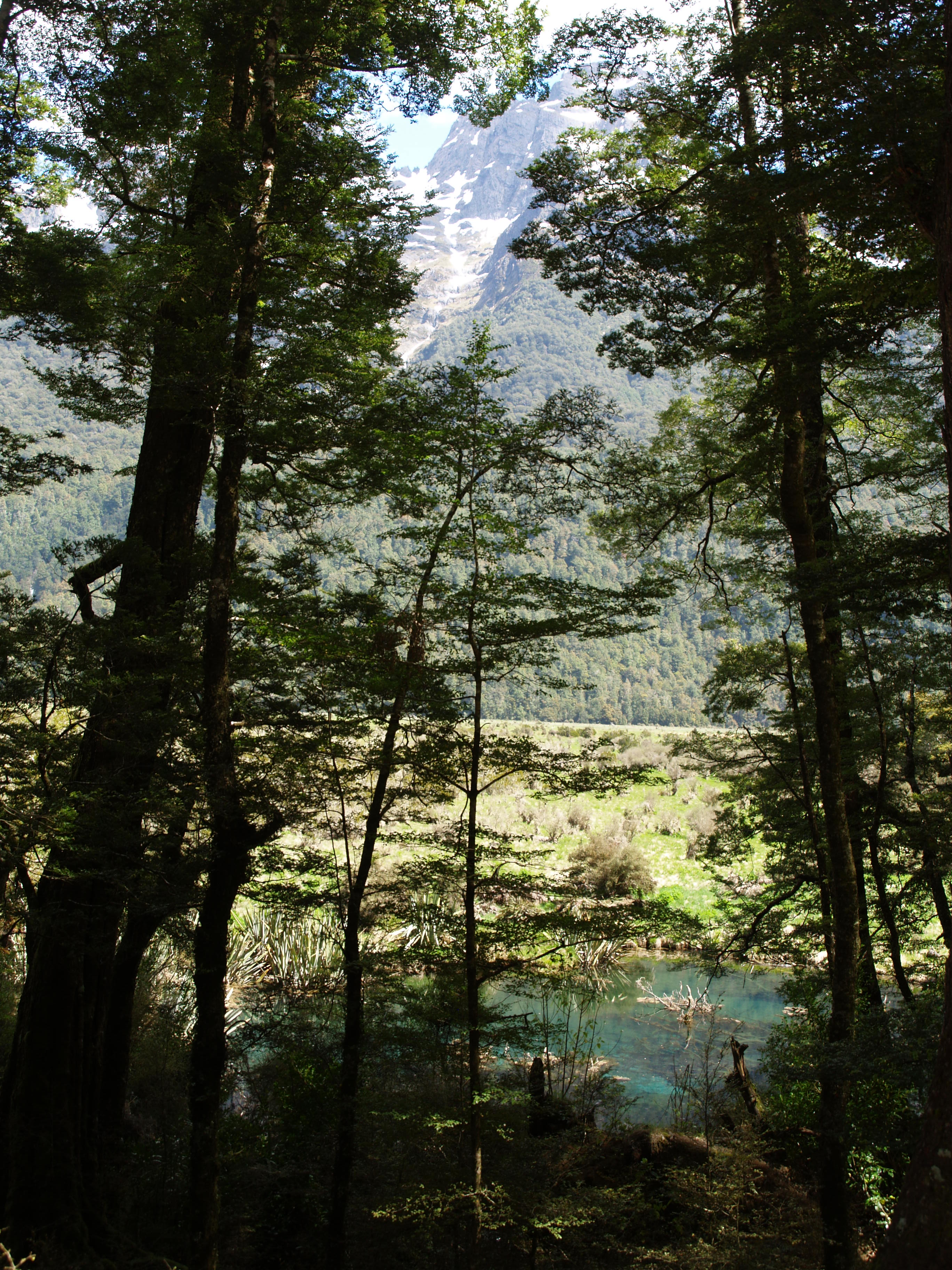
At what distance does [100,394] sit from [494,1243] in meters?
8.31

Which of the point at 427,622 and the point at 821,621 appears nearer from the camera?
the point at 821,621

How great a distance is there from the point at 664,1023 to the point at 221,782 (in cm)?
1084

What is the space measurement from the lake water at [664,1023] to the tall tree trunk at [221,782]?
5.54 m

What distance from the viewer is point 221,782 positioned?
4.60 meters

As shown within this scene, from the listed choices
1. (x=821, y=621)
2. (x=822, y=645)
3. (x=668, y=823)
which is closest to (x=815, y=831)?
(x=822, y=645)

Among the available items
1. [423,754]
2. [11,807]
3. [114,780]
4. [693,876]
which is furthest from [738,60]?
[693,876]

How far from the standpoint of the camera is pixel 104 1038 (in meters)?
6.46

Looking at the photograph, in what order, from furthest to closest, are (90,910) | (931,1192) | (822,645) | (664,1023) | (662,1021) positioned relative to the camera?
(662,1021)
(664,1023)
(822,645)
(90,910)
(931,1192)

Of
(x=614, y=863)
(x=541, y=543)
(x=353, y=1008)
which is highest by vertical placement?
(x=541, y=543)

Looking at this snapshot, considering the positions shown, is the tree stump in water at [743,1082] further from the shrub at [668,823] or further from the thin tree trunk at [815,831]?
the shrub at [668,823]

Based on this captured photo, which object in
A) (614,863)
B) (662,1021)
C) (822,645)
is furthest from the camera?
(614,863)

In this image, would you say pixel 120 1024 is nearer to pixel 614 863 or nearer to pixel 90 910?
pixel 90 910

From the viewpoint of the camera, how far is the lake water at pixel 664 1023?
1088 cm

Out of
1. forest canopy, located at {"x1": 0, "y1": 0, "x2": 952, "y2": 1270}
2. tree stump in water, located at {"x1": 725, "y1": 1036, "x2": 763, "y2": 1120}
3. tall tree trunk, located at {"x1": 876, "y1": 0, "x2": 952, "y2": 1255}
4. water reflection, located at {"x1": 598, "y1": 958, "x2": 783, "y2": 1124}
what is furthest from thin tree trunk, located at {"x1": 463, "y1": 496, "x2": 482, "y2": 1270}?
tree stump in water, located at {"x1": 725, "y1": 1036, "x2": 763, "y2": 1120}
